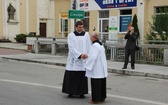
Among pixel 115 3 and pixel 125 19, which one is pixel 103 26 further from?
pixel 125 19

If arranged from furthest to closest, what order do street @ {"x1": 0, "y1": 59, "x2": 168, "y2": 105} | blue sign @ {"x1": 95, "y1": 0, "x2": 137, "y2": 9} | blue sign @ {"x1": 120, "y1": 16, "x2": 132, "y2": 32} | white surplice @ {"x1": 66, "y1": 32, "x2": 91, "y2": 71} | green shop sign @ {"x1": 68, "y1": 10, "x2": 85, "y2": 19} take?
blue sign @ {"x1": 120, "y1": 16, "x2": 132, "y2": 32}, blue sign @ {"x1": 95, "y1": 0, "x2": 137, "y2": 9}, green shop sign @ {"x1": 68, "y1": 10, "x2": 85, "y2": 19}, white surplice @ {"x1": 66, "y1": 32, "x2": 91, "y2": 71}, street @ {"x1": 0, "y1": 59, "x2": 168, "y2": 105}

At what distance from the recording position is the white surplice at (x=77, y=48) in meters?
7.80

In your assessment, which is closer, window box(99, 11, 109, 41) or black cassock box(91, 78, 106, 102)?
black cassock box(91, 78, 106, 102)

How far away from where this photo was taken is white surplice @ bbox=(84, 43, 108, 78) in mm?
7305

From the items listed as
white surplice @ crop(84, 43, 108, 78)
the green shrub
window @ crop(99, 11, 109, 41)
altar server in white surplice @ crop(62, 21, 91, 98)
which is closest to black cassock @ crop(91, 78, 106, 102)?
white surplice @ crop(84, 43, 108, 78)

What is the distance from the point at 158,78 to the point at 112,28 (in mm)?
13834

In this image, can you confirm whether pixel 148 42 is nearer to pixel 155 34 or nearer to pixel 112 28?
pixel 155 34

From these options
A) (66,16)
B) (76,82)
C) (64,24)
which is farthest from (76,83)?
(64,24)

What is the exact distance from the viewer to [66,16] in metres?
30.7

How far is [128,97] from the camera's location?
8.27 meters

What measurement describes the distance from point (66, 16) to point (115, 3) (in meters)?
6.77

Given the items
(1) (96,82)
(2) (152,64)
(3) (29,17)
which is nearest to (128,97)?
(1) (96,82)

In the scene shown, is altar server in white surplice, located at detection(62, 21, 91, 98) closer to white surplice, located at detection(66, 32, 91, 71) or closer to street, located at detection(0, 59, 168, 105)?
white surplice, located at detection(66, 32, 91, 71)

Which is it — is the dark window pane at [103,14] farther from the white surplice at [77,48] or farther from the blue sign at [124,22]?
the white surplice at [77,48]
